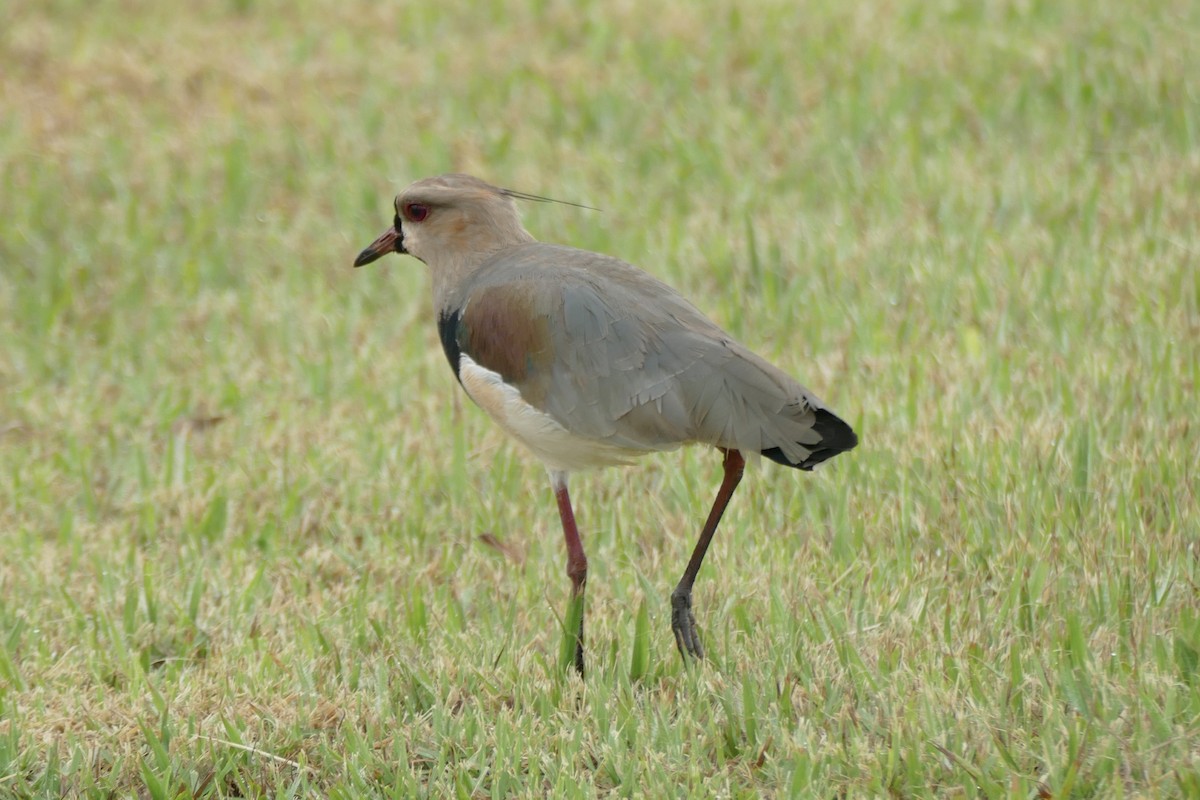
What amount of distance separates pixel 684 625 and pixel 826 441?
66 cm

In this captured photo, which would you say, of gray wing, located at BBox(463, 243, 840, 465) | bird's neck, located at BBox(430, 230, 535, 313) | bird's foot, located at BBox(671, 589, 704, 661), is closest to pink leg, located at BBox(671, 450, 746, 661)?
bird's foot, located at BBox(671, 589, 704, 661)

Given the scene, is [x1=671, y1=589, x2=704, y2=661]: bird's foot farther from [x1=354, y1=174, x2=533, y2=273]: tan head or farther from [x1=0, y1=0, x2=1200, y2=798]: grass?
[x1=354, y1=174, x2=533, y2=273]: tan head

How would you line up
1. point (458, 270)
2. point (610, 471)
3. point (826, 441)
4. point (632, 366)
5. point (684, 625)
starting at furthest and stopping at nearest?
point (610, 471) → point (458, 270) → point (684, 625) → point (632, 366) → point (826, 441)

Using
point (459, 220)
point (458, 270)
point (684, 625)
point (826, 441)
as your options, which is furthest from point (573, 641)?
point (459, 220)

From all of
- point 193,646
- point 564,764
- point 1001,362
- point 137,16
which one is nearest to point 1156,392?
point 1001,362

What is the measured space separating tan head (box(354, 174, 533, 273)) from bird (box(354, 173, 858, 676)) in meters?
0.10

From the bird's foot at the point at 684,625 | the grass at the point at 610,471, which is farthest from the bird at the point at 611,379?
the grass at the point at 610,471

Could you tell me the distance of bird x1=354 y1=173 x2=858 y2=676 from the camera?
3.91 m

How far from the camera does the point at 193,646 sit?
463 centimetres

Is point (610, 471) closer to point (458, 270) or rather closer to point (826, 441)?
point (458, 270)

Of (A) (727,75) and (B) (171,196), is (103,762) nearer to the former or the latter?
(B) (171,196)

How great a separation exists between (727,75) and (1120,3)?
231 cm

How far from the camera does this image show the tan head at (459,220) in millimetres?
4613

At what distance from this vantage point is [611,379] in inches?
160
